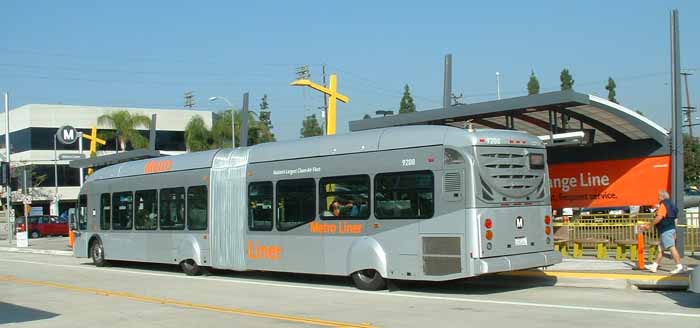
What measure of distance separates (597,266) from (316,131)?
3063 inches

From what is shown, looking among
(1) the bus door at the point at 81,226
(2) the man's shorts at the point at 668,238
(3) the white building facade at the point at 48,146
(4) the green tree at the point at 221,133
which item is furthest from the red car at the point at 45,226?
(2) the man's shorts at the point at 668,238

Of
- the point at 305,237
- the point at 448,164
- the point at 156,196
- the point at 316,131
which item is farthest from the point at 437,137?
the point at 316,131

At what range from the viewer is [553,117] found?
18.7m

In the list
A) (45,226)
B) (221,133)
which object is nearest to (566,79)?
(221,133)

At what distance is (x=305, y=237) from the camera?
615 inches

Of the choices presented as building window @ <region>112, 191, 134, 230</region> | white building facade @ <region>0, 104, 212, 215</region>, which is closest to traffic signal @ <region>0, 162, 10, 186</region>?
building window @ <region>112, 191, 134, 230</region>

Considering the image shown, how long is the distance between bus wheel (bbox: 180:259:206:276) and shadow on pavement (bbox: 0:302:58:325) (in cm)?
585

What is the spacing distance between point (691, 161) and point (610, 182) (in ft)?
149

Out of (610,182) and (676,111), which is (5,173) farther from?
→ (676,111)

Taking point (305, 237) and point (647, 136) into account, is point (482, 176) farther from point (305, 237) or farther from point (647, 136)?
point (647, 136)

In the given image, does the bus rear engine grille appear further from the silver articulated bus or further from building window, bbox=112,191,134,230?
building window, bbox=112,191,134,230

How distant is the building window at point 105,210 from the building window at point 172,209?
308cm

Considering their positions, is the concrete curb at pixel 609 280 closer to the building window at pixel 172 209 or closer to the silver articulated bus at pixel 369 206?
the silver articulated bus at pixel 369 206

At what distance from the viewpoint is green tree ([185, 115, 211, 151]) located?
67.3 metres
